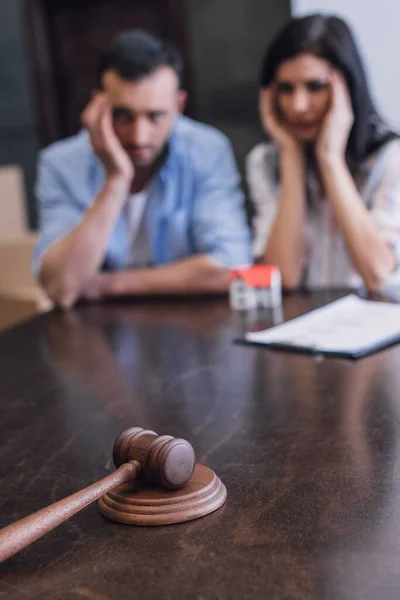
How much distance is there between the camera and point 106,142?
2.35 metres

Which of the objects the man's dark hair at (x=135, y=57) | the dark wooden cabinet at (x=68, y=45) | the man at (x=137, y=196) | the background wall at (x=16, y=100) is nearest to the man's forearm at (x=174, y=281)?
the man at (x=137, y=196)

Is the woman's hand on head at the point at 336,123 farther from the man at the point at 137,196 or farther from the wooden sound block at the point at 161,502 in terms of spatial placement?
the wooden sound block at the point at 161,502

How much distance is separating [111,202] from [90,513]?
5.28 feet

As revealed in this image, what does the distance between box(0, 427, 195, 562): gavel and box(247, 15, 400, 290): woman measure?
4.72 ft

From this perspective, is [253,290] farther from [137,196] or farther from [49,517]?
[49,517]

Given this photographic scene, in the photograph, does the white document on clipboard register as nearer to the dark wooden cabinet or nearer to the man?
the man

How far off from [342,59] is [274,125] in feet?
0.96

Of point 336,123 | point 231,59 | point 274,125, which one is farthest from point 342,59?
point 231,59

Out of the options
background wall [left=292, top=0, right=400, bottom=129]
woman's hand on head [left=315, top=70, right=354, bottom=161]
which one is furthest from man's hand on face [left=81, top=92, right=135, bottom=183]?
background wall [left=292, top=0, right=400, bottom=129]

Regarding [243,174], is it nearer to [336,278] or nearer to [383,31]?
[383,31]

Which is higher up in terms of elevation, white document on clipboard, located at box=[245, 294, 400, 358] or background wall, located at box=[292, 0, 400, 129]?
background wall, located at box=[292, 0, 400, 129]

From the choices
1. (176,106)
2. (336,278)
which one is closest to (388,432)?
(336,278)

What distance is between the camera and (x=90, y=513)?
82cm

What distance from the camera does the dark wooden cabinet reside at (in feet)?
16.9
